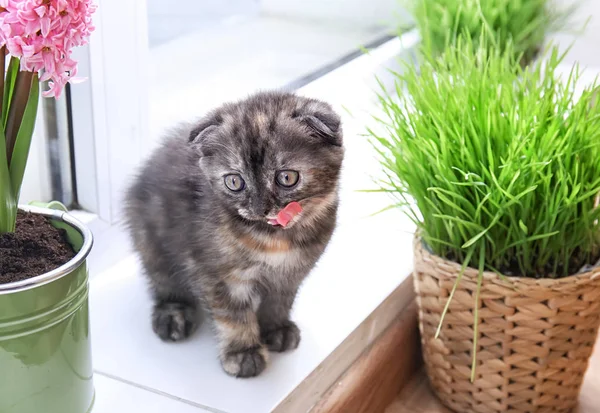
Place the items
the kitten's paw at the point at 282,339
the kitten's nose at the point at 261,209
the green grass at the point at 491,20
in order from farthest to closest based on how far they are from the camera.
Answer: the green grass at the point at 491,20, the kitten's paw at the point at 282,339, the kitten's nose at the point at 261,209

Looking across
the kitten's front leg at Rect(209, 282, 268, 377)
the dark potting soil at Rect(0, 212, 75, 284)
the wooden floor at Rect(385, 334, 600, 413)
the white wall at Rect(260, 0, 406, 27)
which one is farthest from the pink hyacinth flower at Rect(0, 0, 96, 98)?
the white wall at Rect(260, 0, 406, 27)

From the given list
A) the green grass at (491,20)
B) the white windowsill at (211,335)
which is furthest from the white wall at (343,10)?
the white windowsill at (211,335)

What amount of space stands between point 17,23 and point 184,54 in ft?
2.73

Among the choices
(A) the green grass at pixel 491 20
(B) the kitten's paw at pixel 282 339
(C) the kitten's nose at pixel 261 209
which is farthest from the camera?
(A) the green grass at pixel 491 20

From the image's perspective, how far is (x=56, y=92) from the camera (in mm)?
669

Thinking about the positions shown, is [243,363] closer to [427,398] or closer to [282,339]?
[282,339]

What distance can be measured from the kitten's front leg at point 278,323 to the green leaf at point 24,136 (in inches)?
13.5

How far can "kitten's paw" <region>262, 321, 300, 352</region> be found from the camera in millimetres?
951

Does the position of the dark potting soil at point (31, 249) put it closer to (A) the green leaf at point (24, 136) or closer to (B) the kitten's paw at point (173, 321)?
(A) the green leaf at point (24, 136)

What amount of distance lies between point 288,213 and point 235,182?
62 mm

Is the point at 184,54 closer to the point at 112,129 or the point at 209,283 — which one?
the point at 112,129

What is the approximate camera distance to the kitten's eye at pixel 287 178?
0.80 metres

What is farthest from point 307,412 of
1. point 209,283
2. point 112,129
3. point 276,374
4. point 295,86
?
point 295,86

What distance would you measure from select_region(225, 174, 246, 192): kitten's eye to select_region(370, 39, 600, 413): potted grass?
0.18m
